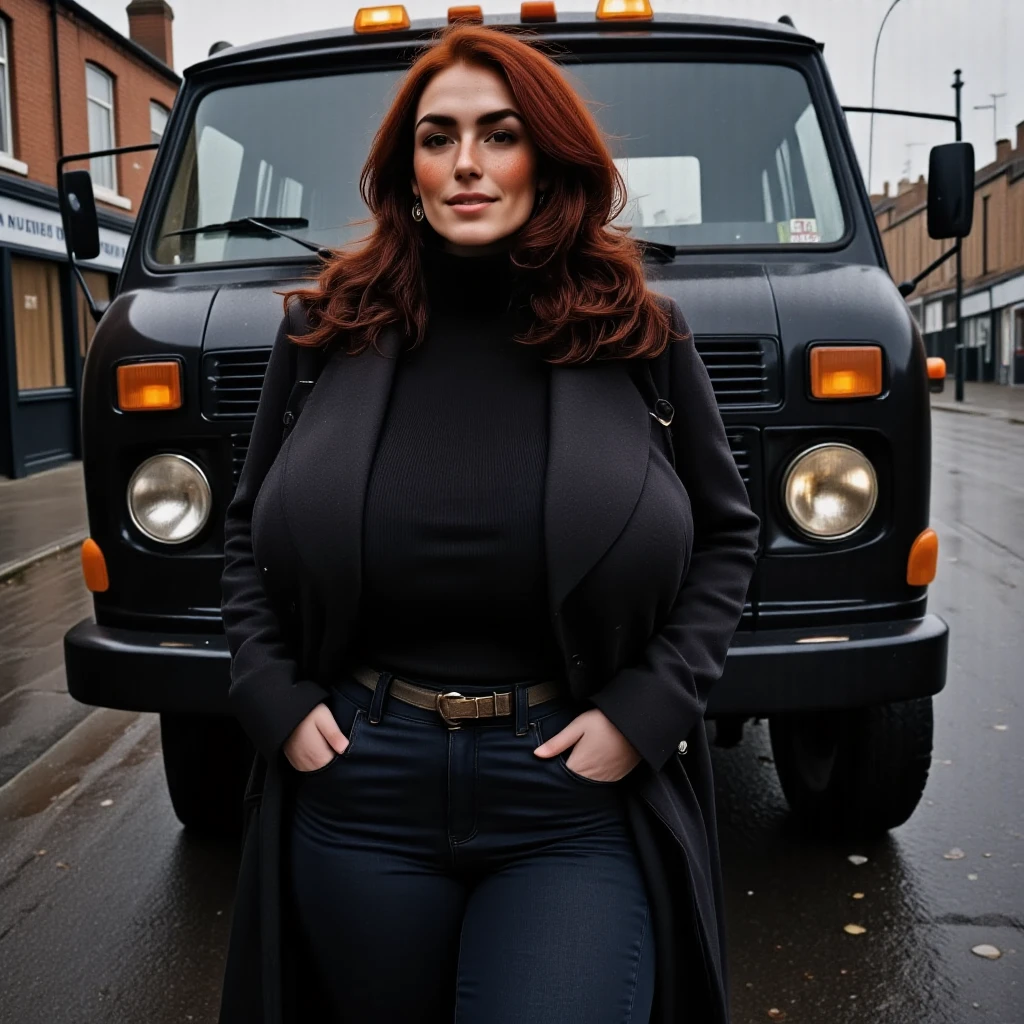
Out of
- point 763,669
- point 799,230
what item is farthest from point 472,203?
point 799,230

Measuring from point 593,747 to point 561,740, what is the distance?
0.15 ft

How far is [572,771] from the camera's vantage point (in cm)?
169

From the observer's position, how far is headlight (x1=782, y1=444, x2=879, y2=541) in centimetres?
309

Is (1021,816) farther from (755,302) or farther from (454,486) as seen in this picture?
(454,486)

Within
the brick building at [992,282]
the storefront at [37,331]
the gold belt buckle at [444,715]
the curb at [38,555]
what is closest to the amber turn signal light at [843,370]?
the gold belt buckle at [444,715]

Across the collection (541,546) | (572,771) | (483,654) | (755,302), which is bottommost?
(572,771)

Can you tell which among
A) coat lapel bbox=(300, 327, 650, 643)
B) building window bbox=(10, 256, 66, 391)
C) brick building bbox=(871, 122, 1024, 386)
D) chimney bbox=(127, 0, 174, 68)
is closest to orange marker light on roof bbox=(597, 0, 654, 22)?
coat lapel bbox=(300, 327, 650, 643)

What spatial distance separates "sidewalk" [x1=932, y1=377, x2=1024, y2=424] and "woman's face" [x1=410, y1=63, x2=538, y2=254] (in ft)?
82.6

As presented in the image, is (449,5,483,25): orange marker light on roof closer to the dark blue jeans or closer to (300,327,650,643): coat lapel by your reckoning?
(300,327,650,643): coat lapel

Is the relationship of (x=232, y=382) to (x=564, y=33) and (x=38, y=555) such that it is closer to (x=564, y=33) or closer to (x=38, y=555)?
(x=564, y=33)

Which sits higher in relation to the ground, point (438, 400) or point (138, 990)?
point (438, 400)

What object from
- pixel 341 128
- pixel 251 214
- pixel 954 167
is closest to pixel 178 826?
pixel 251 214

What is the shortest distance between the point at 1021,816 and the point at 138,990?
279 cm

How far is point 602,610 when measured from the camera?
1718 mm
